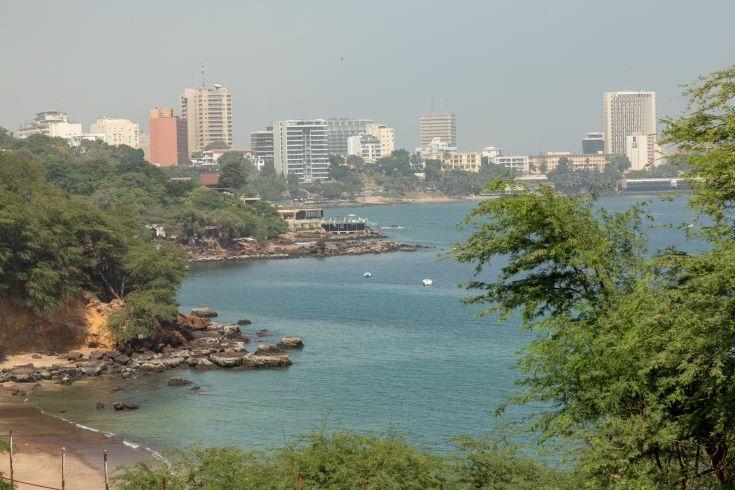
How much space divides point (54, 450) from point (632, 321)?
1833 cm

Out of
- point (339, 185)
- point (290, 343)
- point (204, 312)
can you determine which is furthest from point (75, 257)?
point (339, 185)

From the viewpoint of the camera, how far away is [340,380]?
36469 mm

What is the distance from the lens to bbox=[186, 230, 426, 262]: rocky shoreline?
284ft

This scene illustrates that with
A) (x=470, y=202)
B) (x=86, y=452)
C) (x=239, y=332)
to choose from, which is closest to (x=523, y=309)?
(x=86, y=452)

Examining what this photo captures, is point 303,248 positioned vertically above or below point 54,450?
above

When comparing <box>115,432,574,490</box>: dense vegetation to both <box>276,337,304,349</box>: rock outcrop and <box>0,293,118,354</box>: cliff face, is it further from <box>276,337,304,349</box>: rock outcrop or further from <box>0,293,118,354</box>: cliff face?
<box>276,337,304,349</box>: rock outcrop

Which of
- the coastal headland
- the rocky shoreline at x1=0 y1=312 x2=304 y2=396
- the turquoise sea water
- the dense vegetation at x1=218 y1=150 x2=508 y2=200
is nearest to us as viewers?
the coastal headland

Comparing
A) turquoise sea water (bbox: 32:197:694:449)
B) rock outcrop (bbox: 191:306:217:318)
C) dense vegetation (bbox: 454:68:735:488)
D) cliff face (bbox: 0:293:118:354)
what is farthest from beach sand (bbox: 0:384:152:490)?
rock outcrop (bbox: 191:306:217:318)

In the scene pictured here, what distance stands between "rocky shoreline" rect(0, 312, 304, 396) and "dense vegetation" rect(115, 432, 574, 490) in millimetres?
16548

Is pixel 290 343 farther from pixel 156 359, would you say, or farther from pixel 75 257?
pixel 75 257

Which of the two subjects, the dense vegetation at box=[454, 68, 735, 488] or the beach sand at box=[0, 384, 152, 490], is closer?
the dense vegetation at box=[454, 68, 735, 488]

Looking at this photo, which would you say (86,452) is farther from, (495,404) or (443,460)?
(443,460)

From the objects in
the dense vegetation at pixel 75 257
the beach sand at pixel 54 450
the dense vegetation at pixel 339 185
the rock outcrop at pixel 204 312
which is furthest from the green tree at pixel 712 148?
the dense vegetation at pixel 339 185

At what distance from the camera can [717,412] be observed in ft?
37.4
